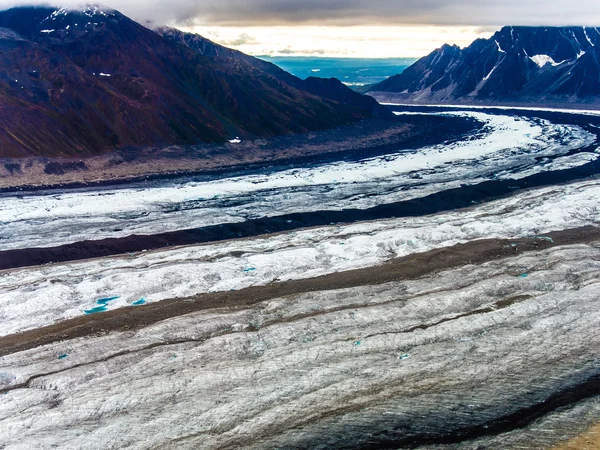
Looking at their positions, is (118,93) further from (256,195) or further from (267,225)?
(267,225)

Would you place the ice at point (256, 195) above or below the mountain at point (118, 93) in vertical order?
below

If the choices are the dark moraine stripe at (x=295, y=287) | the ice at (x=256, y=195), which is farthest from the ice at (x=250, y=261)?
the ice at (x=256, y=195)

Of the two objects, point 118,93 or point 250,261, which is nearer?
point 250,261

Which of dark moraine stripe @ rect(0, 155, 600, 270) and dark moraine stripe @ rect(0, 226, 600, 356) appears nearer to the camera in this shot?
dark moraine stripe @ rect(0, 226, 600, 356)

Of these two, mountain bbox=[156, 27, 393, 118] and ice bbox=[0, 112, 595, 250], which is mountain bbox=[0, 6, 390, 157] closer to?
mountain bbox=[156, 27, 393, 118]

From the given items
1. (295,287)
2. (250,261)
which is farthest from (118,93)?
(295,287)

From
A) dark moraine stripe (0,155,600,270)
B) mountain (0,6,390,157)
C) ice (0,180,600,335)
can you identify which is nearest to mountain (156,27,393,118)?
mountain (0,6,390,157)

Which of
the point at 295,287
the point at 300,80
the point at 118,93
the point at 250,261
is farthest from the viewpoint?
the point at 300,80

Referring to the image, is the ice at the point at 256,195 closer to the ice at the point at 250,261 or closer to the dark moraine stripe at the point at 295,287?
the ice at the point at 250,261

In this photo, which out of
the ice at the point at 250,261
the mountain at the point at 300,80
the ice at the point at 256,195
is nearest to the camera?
the ice at the point at 250,261
